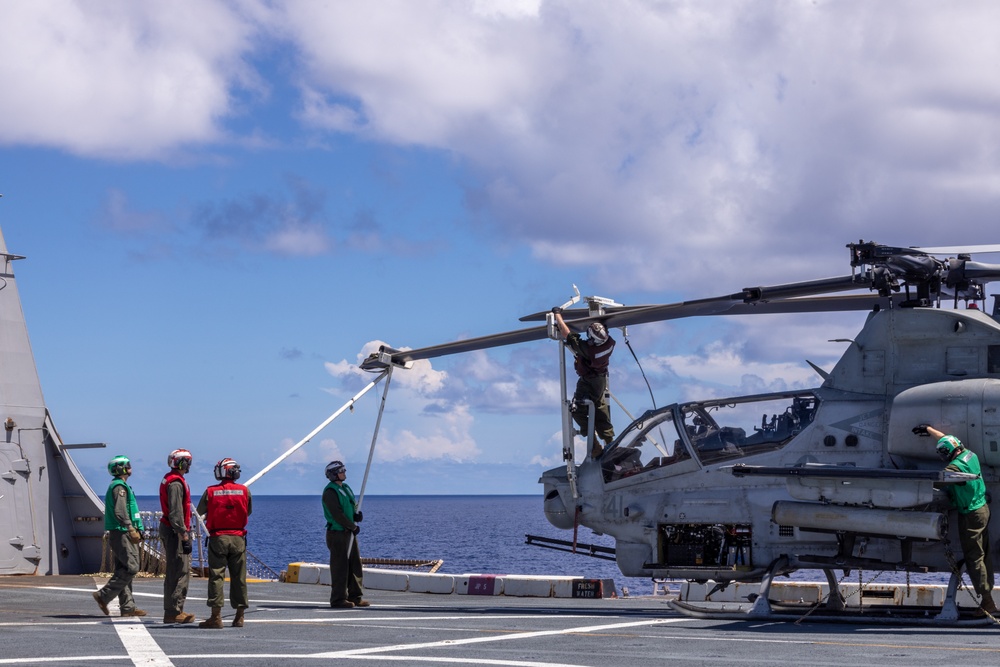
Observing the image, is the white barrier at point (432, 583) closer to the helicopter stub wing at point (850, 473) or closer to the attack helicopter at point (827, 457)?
the attack helicopter at point (827, 457)

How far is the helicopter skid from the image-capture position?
1209 centimetres

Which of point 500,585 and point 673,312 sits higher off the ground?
point 673,312

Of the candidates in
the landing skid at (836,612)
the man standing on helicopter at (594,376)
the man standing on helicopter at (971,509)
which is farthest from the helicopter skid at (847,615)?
the man standing on helicopter at (594,376)

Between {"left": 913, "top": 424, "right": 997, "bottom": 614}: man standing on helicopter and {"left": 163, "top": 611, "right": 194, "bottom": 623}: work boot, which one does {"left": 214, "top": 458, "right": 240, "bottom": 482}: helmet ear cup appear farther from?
{"left": 913, "top": 424, "right": 997, "bottom": 614}: man standing on helicopter

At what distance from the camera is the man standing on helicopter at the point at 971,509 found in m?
12.3

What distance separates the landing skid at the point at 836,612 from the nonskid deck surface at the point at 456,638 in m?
0.13

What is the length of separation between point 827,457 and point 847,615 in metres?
1.84

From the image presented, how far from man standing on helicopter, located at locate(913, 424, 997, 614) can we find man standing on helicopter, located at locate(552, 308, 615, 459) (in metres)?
4.73

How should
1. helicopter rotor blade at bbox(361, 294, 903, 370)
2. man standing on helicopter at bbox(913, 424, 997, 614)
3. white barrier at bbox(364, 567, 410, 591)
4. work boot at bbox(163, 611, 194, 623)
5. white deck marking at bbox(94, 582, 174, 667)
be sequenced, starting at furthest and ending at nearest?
1. white barrier at bbox(364, 567, 410, 591)
2. helicopter rotor blade at bbox(361, 294, 903, 370)
3. work boot at bbox(163, 611, 194, 623)
4. man standing on helicopter at bbox(913, 424, 997, 614)
5. white deck marking at bbox(94, 582, 174, 667)

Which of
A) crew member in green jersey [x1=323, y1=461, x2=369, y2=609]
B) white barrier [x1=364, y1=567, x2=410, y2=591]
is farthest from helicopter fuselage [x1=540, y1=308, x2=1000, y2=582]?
white barrier [x1=364, y1=567, x2=410, y2=591]

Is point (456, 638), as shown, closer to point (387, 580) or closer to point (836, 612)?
point (836, 612)

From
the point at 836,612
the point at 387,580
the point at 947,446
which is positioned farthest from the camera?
the point at 387,580

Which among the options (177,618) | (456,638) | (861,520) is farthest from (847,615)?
(177,618)

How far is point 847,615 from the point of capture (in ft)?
41.9
